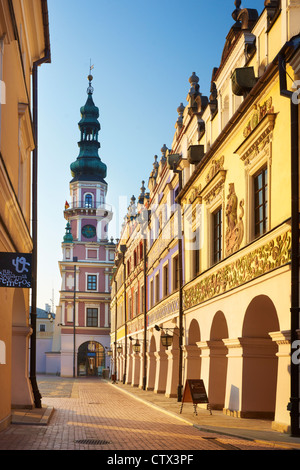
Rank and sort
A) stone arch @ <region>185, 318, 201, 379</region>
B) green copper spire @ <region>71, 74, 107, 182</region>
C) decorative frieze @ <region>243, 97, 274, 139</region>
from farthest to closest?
green copper spire @ <region>71, 74, 107, 182</region>, stone arch @ <region>185, 318, 201, 379</region>, decorative frieze @ <region>243, 97, 274, 139</region>

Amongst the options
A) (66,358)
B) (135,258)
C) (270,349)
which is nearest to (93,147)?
(66,358)

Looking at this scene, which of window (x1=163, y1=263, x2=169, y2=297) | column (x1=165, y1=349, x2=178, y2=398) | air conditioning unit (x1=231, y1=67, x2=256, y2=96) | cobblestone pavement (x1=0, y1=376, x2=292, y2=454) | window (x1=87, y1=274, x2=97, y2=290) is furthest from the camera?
window (x1=87, y1=274, x2=97, y2=290)

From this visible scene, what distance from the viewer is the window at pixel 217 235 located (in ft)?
69.7

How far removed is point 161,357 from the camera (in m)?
32.0

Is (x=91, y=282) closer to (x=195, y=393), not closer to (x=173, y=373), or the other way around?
(x=173, y=373)

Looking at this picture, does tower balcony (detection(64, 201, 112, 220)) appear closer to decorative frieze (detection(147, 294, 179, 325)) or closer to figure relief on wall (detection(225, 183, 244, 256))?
decorative frieze (detection(147, 294, 179, 325))

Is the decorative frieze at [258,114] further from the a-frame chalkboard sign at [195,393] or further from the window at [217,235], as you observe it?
the a-frame chalkboard sign at [195,393]

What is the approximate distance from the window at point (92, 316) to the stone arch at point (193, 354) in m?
46.4

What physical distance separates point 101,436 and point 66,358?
2179 inches

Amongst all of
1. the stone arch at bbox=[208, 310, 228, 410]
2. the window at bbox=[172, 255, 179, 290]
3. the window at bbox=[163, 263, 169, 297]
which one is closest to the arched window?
the window at bbox=[163, 263, 169, 297]

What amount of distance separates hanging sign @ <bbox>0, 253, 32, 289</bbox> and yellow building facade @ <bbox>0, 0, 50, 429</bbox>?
2.92 ft

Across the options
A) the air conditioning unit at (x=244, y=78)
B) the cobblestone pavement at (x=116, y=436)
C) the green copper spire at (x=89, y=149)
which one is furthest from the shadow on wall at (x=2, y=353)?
the green copper spire at (x=89, y=149)

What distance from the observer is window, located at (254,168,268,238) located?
1648 cm

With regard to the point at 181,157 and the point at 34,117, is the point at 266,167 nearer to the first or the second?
the point at 34,117
